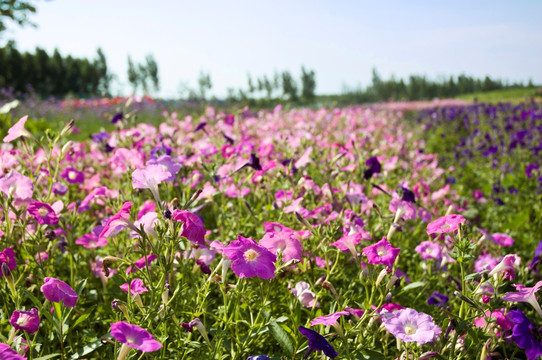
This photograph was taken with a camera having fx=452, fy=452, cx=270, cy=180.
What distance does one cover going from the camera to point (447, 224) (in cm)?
169

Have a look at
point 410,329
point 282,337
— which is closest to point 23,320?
point 282,337

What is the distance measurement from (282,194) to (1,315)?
1.39 meters

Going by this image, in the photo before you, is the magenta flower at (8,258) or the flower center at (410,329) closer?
the flower center at (410,329)

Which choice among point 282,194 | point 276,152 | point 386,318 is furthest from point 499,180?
point 386,318

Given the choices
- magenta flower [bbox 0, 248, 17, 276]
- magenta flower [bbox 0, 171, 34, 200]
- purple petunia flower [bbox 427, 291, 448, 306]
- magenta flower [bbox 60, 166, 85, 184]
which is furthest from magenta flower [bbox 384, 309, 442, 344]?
magenta flower [bbox 60, 166, 85, 184]

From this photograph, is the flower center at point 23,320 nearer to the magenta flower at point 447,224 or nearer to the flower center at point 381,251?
the flower center at point 381,251

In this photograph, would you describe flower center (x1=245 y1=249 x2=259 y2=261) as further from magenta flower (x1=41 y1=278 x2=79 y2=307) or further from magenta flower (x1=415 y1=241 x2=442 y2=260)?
magenta flower (x1=415 y1=241 x2=442 y2=260)

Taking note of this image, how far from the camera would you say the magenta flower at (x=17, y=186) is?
1.67 m

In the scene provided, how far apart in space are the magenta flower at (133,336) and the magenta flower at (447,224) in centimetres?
108

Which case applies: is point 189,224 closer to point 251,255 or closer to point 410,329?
point 251,255

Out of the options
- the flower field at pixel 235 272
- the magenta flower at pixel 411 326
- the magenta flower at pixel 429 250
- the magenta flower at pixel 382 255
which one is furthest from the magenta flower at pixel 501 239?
the magenta flower at pixel 411 326

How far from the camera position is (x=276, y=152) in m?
3.82

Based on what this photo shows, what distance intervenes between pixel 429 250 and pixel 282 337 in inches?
43.1

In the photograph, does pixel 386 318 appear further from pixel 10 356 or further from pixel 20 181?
pixel 20 181
